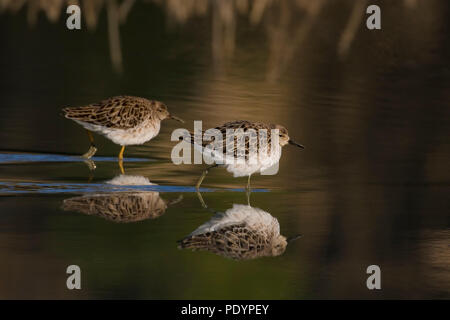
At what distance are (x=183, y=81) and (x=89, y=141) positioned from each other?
622 cm

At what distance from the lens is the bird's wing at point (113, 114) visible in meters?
14.8

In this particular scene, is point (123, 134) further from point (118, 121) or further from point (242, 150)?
point (242, 150)

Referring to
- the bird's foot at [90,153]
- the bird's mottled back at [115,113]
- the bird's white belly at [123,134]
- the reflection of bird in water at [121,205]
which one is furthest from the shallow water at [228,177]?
the bird's mottled back at [115,113]

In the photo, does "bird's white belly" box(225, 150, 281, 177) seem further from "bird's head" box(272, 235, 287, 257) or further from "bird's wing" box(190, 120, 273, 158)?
"bird's head" box(272, 235, 287, 257)

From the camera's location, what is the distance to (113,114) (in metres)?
14.9

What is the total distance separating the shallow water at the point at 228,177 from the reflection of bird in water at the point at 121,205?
0.10ft

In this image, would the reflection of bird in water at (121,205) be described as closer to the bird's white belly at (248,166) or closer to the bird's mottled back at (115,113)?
the bird's white belly at (248,166)

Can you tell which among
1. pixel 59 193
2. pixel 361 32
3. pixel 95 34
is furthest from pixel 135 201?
pixel 361 32

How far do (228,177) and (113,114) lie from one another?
221 cm

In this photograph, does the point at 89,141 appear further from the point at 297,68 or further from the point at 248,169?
the point at 297,68

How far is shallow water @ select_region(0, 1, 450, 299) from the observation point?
926 cm

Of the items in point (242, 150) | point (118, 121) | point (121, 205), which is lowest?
point (121, 205)

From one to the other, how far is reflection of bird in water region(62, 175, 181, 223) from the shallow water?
31 millimetres

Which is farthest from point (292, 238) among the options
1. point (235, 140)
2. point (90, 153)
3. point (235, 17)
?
point (235, 17)
